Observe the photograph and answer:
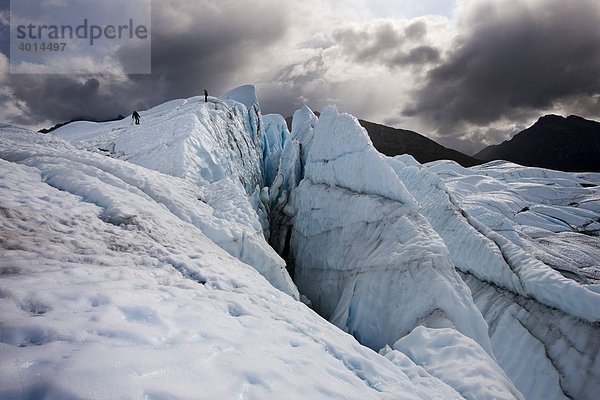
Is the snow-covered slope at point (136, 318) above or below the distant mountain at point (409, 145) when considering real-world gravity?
below

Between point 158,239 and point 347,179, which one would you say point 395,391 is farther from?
point 347,179

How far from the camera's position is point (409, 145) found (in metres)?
85.6

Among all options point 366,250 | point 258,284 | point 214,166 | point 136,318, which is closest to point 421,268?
point 366,250

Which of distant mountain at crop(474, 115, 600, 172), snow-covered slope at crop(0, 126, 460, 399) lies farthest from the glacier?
distant mountain at crop(474, 115, 600, 172)

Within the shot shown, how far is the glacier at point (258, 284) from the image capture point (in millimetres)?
2004

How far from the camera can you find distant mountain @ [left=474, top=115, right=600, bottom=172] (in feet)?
319

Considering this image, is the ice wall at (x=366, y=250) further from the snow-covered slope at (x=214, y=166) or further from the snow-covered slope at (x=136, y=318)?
the snow-covered slope at (x=136, y=318)

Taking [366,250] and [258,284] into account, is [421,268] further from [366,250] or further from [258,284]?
[258,284]

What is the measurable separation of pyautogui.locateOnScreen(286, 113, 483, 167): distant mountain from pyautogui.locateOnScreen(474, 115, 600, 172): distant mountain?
44125mm

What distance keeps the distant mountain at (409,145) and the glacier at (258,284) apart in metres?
71.5

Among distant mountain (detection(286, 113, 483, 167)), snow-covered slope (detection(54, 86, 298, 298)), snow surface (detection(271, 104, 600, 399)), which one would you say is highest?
distant mountain (detection(286, 113, 483, 167))

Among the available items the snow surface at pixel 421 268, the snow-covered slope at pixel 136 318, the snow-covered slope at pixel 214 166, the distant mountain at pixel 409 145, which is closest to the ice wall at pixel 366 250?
the snow surface at pixel 421 268

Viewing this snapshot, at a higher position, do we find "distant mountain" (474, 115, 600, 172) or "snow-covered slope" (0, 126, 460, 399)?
"distant mountain" (474, 115, 600, 172)

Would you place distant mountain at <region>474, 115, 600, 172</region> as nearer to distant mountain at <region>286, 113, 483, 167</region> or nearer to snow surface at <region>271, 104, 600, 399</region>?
distant mountain at <region>286, 113, 483, 167</region>
